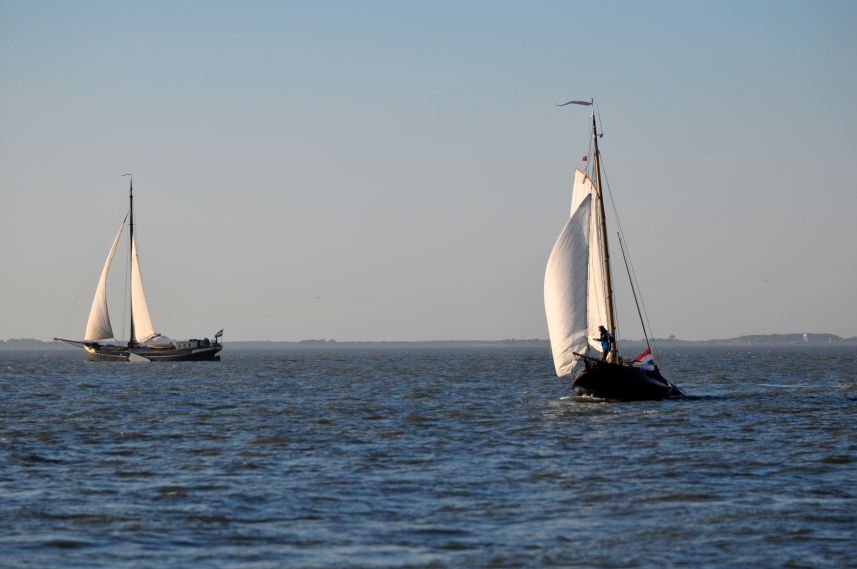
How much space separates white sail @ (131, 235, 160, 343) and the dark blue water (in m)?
77.8

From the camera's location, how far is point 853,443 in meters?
34.4

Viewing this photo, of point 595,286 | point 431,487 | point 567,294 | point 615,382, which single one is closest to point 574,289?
point 567,294

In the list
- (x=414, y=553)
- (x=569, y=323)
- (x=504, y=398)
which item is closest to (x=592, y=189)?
(x=569, y=323)

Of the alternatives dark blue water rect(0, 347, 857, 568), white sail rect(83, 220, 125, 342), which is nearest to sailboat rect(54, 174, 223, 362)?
white sail rect(83, 220, 125, 342)

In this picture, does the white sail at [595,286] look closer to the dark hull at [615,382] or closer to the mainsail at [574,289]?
the mainsail at [574,289]

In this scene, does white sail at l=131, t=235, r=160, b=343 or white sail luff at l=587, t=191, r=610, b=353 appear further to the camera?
white sail at l=131, t=235, r=160, b=343

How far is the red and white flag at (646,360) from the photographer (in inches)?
2125

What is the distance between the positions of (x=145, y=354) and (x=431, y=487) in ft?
359

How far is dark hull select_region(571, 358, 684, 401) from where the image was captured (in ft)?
166

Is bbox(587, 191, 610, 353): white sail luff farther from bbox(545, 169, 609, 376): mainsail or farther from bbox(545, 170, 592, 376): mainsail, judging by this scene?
bbox(545, 170, 592, 376): mainsail

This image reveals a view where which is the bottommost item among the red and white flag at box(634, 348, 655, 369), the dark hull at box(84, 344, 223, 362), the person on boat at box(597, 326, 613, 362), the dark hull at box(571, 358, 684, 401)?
the dark hull at box(571, 358, 684, 401)

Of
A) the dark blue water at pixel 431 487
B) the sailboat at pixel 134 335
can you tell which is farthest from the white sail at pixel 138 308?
the dark blue water at pixel 431 487

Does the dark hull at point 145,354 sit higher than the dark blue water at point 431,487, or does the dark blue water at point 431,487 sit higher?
the dark hull at point 145,354

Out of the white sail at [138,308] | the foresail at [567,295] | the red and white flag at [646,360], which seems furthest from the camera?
the white sail at [138,308]
